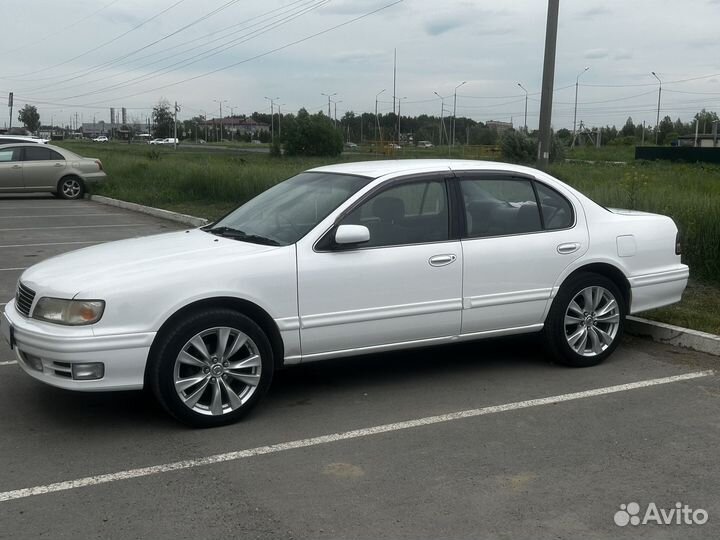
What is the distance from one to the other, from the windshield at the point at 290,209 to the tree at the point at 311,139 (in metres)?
57.1

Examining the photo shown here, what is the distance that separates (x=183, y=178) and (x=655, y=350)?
15779mm

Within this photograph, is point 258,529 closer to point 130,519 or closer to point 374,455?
point 130,519

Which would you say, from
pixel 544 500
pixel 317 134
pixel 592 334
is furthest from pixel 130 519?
pixel 317 134

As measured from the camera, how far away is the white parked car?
15.1 ft

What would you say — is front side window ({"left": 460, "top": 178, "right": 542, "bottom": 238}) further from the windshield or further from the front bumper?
the front bumper

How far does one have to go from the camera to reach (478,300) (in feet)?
18.3

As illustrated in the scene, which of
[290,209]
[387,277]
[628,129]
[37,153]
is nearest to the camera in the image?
[387,277]

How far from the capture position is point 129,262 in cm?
488

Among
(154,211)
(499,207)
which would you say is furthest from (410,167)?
(154,211)

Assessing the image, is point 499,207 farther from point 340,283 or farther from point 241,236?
point 241,236

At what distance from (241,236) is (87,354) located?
55.9 inches

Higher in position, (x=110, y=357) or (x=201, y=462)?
(x=110, y=357)

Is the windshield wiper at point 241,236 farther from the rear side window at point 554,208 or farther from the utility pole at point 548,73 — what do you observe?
the utility pole at point 548,73

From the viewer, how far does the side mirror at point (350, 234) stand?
5.00 metres
